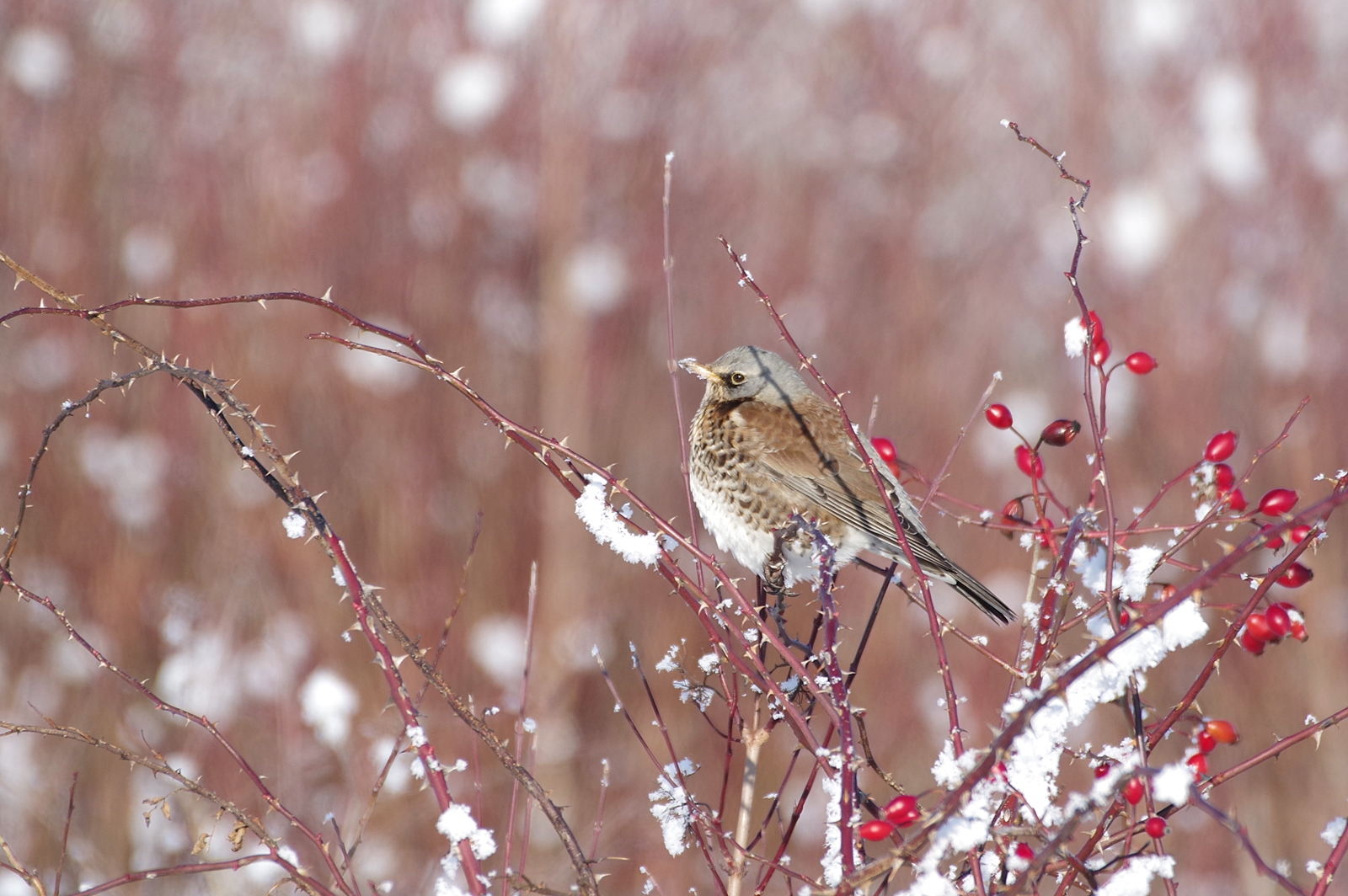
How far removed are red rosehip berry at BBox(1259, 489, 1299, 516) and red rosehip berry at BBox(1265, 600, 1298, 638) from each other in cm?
17

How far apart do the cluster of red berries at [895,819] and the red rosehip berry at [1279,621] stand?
0.61m

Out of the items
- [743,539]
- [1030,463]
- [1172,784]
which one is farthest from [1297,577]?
[743,539]

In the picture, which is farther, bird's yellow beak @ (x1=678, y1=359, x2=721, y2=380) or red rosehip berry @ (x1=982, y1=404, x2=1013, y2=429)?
bird's yellow beak @ (x1=678, y1=359, x2=721, y2=380)

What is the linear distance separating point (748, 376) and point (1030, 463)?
1.59 m

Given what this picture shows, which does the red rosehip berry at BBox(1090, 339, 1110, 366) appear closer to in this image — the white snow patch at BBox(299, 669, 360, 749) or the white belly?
the white belly

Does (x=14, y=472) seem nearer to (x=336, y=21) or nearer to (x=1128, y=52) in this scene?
(x=336, y=21)

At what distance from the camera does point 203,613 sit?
5281mm

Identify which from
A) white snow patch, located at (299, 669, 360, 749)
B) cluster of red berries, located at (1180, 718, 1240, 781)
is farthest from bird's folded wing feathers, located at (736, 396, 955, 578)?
cluster of red berries, located at (1180, 718, 1240, 781)

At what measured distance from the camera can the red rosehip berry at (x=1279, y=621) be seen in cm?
146

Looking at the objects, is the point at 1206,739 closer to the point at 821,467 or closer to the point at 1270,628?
the point at 1270,628

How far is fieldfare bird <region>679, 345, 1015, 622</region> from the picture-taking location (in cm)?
314

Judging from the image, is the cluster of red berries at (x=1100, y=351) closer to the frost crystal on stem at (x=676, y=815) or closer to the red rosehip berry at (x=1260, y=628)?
the red rosehip berry at (x=1260, y=628)

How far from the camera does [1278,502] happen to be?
1.61 metres

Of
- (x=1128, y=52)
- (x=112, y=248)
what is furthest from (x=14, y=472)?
(x=1128, y=52)
